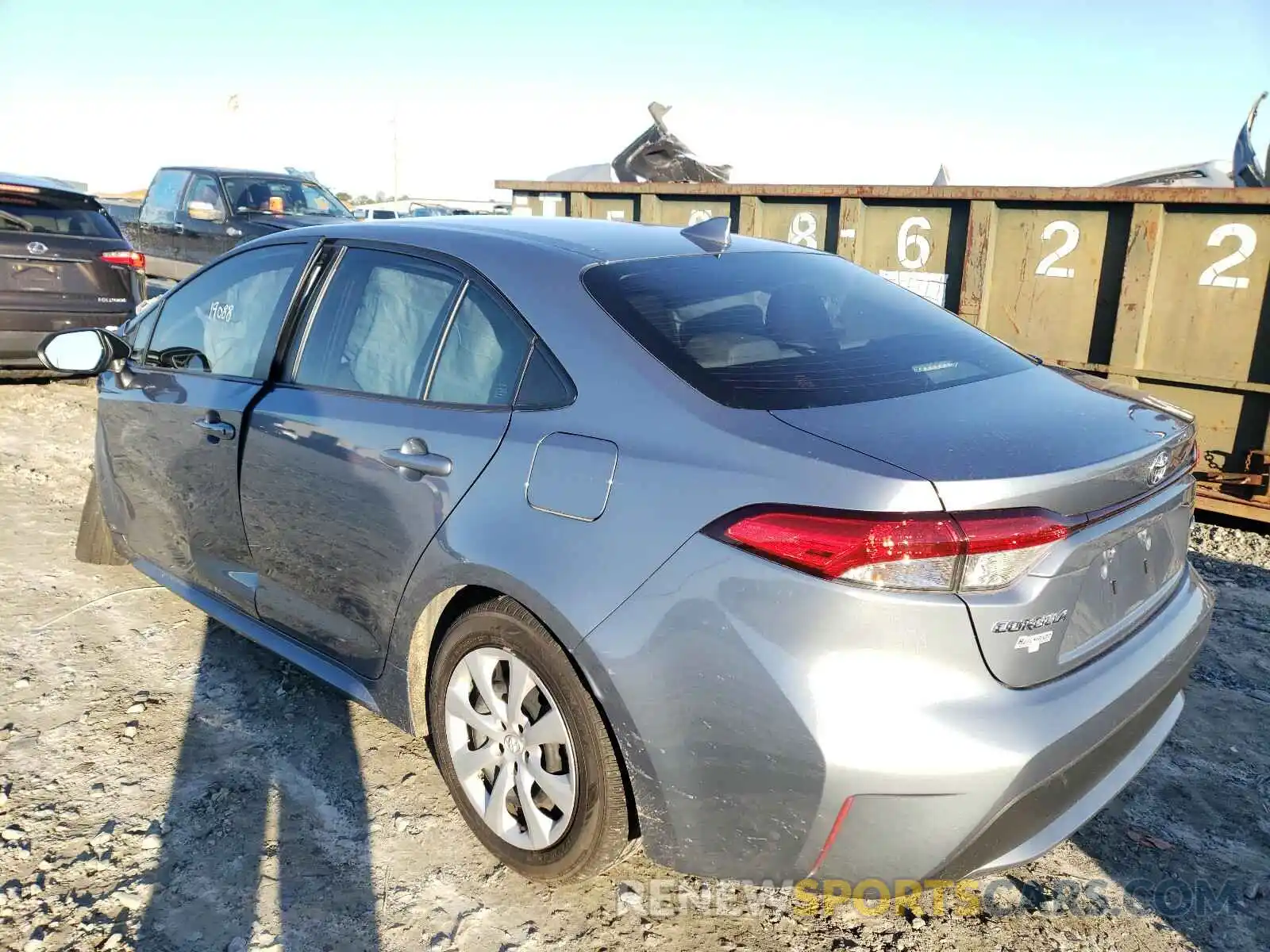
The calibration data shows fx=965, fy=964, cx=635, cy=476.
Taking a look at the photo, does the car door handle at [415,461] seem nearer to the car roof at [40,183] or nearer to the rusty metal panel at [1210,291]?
the rusty metal panel at [1210,291]

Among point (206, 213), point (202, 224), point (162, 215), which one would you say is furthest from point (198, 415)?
point (162, 215)

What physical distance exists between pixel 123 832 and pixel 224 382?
146cm

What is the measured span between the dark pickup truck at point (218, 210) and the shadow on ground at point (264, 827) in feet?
24.8

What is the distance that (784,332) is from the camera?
2504 millimetres

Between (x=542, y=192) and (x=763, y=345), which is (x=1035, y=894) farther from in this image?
(x=542, y=192)

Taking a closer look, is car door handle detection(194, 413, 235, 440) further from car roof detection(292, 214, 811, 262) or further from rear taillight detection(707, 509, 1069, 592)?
rear taillight detection(707, 509, 1069, 592)

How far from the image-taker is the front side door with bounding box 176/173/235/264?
10.2 meters

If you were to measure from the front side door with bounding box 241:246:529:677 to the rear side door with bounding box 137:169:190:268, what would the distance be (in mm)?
9397

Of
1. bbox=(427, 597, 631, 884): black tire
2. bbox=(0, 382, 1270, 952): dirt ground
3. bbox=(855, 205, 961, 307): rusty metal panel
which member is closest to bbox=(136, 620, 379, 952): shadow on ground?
bbox=(0, 382, 1270, 952): dirt ground

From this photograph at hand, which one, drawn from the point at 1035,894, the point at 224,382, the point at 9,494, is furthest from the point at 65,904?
the point at 9,494

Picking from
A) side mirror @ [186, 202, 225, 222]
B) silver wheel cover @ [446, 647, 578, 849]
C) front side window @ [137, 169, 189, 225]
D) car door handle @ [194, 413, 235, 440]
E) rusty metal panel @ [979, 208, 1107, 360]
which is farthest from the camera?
front side window @ [137, 169, 189, 225]

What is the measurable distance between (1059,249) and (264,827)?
16.6 ft

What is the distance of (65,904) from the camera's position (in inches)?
92.6

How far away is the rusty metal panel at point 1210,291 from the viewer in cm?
496
